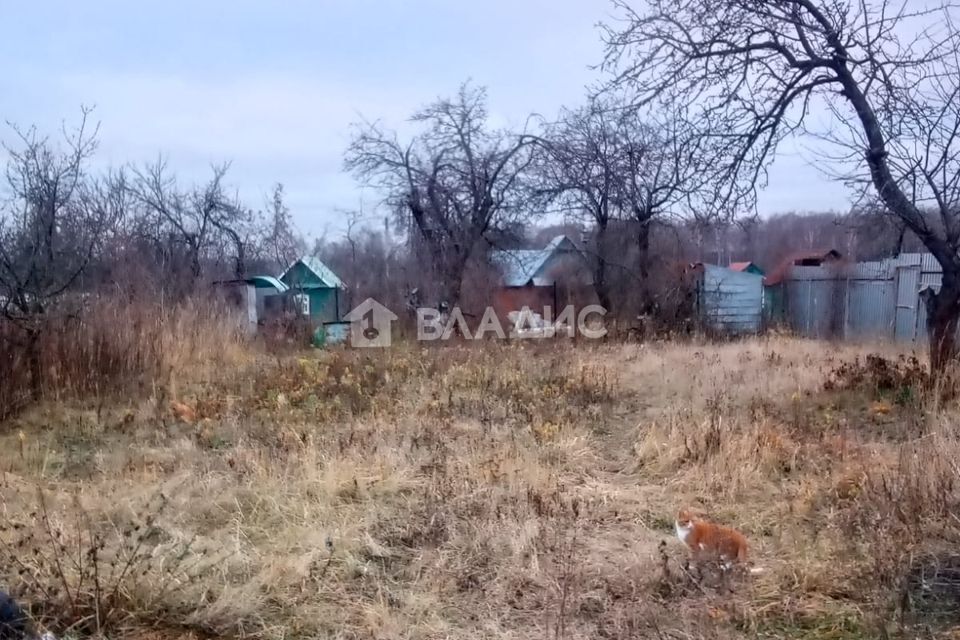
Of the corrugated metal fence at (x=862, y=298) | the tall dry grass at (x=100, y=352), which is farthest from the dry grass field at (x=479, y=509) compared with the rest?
the corrugated metal fence at (x=862, y=298)

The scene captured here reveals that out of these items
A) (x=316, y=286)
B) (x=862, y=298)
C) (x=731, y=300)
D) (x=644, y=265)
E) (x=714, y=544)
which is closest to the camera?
(x=714, y=544)

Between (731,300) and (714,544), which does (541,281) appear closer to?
(731,300)

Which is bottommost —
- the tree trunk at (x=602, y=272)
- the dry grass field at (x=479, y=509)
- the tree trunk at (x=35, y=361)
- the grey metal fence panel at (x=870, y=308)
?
the dry grass field at (x=479, y=509)

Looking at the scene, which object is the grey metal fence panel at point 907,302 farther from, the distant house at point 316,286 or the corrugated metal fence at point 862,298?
the distant house at point 316,286

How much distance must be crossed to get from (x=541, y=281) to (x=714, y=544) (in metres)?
15.5

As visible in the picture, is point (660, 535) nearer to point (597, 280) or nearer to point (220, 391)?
point (220, 391)

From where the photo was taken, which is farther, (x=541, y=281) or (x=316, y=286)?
(x=541, y=281)

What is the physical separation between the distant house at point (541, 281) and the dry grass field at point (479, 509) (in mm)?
8246

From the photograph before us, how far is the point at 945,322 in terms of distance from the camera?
6.10m

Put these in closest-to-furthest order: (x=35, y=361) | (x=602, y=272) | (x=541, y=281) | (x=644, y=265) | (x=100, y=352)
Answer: (x=35, y=361), (x=100, y=352), (x=644, y=265), (x=602, y=272), (x=541, y=281)

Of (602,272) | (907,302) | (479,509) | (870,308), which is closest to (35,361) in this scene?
(479,509)

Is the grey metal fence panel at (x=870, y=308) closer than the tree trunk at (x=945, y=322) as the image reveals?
No

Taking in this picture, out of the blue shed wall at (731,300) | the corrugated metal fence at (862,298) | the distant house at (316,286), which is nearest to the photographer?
the corrugated metal fence at (862,298)

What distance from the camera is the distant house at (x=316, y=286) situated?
43.3 feet
